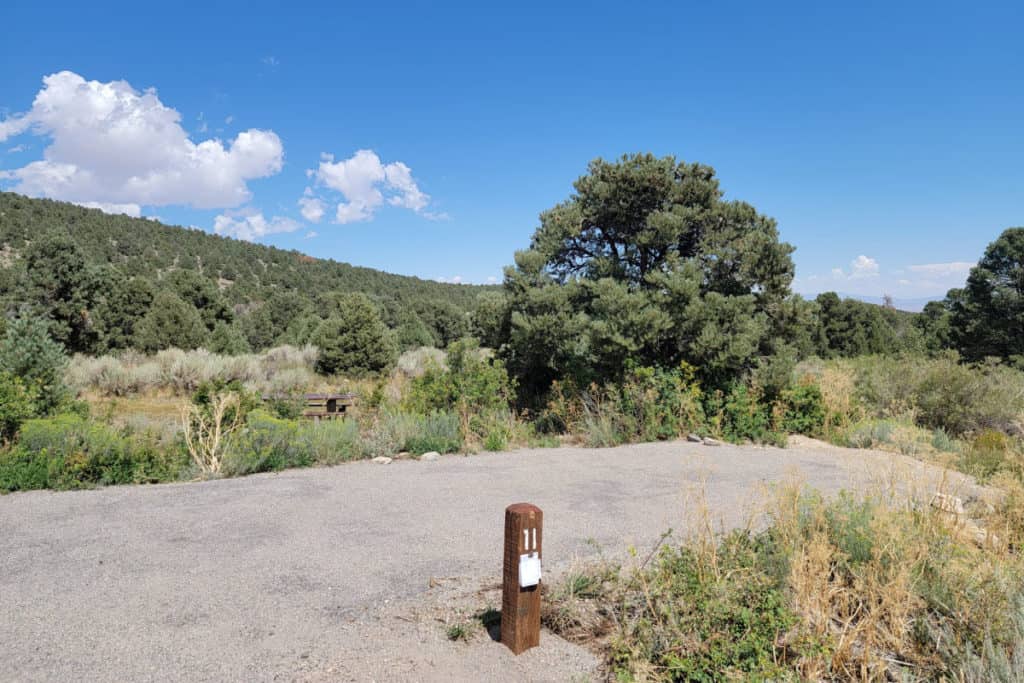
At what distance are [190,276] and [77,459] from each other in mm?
27990

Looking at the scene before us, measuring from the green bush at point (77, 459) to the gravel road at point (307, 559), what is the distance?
1.02ft

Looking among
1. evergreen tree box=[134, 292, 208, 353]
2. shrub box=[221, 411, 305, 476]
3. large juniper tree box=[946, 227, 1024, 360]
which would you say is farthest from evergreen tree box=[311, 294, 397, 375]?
large juniper tree box=[946, 227, 1024, 360]

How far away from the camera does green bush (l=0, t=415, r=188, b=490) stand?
609cm

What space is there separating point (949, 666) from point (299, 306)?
3834cm

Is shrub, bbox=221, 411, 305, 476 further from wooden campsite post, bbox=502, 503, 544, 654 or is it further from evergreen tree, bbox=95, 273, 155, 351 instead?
evergreen tree, bbox=95, 273, 155, 351

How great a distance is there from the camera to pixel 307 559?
4.20 m

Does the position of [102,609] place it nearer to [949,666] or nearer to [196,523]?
[196,523]

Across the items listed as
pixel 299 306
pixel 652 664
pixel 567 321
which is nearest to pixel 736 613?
pixel 652 664

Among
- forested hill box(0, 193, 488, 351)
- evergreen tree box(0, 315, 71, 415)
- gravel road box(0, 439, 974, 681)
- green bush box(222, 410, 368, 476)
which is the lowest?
gravel road box(0, 439, 974, 681)

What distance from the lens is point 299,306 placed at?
37375mm

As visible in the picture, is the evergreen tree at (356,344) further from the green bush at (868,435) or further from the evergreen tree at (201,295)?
the green bush at (868,435)

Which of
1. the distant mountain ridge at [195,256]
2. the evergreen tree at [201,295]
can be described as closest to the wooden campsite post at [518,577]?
the evergreen tree at [201,295]

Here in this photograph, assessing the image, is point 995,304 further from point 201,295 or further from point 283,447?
point 201,295

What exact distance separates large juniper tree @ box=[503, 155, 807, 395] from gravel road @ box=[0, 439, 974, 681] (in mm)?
2904
